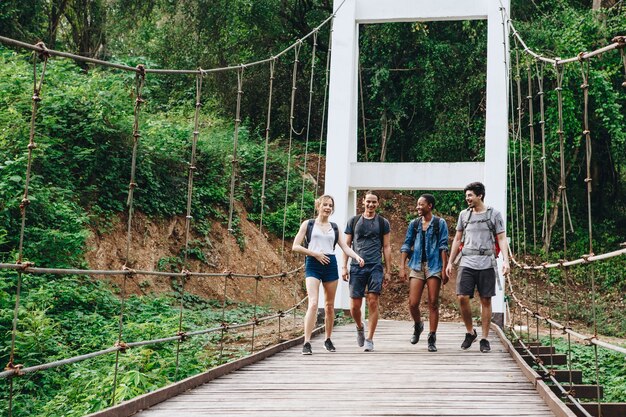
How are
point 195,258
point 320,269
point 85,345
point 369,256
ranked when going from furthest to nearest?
point 195,258, point 85,345, point 369,256, point 320,269

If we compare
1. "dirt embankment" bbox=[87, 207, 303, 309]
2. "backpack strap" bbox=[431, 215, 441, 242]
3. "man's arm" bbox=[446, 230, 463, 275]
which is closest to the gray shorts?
"man's arm" bbox=[446, 230, 463, 275]

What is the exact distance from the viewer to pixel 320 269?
5.17 meters

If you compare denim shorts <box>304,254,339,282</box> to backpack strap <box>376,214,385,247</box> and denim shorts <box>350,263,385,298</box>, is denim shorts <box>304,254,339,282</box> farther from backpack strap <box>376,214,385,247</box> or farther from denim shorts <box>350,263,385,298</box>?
backpack strap <box>376,214,385,247</box>

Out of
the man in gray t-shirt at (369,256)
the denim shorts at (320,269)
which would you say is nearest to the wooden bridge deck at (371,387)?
the man in gray t-shirt at (369,256)

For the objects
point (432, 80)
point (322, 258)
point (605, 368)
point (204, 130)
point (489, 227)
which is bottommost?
point (605, 368)

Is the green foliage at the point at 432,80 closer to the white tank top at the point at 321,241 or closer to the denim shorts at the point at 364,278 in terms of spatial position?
the denim shorts at the point at 364,278

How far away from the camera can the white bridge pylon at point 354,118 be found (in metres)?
7.89

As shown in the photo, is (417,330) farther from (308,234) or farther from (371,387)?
(371,387)

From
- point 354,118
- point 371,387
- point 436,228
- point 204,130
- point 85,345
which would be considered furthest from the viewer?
point 204,130

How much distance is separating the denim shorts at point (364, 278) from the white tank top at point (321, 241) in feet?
1.09

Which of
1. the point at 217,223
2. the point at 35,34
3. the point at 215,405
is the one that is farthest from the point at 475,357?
the point at 35,34

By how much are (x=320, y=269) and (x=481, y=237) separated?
1.02m

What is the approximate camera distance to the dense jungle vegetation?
292 inches

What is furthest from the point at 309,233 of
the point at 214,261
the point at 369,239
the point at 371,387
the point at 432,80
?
the point at 432,80
